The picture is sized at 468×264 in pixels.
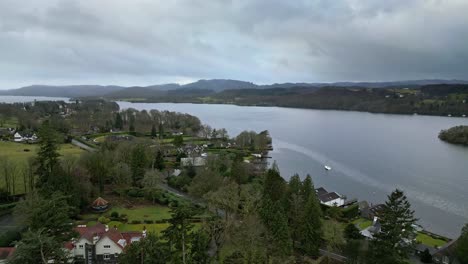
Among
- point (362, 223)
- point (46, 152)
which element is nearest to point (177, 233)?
point (362, 223)

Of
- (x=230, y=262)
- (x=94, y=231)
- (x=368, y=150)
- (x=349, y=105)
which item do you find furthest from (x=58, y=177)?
(x=349, y=105)

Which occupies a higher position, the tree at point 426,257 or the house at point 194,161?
the house at point 194,161

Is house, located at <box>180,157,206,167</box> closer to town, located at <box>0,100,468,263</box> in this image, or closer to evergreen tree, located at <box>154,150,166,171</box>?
town, located at <box>0,100,468,263</box>

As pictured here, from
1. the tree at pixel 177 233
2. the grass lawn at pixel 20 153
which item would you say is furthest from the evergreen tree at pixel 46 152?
the tree at pixel 177 233

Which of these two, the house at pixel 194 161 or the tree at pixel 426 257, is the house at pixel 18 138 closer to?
the house at pixel 194 161

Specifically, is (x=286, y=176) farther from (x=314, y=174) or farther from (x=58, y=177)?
(x=58, y=177)

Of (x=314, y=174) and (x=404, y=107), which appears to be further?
(x=404, y=107)

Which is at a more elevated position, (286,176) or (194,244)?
(194,244)
